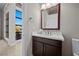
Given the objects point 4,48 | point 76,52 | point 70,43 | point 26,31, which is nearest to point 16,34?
point 26,31

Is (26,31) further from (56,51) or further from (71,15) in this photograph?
(71,15)

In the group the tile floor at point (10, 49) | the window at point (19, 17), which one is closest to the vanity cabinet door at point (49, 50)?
the tile floor at point (10, 49)

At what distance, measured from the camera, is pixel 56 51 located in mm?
1688

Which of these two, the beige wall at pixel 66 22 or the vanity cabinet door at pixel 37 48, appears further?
the vanity cabinet door at pixel 37 48

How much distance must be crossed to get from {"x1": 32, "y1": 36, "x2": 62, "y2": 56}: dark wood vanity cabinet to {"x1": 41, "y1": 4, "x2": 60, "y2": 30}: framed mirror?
0.22 m

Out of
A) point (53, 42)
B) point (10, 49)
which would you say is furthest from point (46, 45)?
point (10, 49)

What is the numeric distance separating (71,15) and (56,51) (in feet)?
2.02

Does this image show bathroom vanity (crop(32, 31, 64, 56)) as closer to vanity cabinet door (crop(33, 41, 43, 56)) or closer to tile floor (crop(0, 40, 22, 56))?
vanity cabinet door (crop(33, 41, 43, 56))

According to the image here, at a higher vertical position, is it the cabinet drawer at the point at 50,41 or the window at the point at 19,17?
the window at the point at 19,17

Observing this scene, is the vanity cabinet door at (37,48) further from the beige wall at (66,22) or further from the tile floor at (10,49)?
the tile floor at (10,49)

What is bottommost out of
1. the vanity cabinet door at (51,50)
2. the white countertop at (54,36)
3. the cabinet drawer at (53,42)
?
the vanity cabinet door at (51,50)

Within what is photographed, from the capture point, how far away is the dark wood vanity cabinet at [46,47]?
1.69m

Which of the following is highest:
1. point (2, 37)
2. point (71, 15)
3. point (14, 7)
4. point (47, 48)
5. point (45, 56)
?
point (14, 7)

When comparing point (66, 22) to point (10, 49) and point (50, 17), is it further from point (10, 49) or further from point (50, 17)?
point (10, 49)
